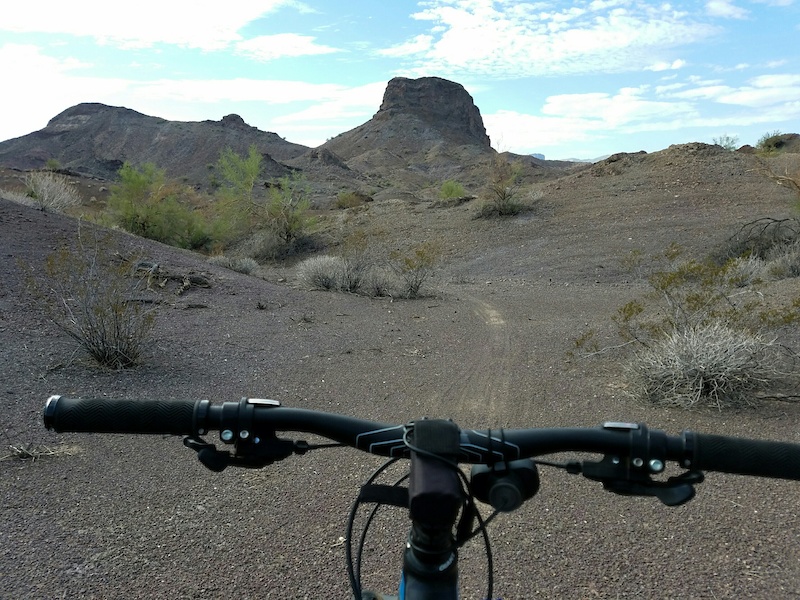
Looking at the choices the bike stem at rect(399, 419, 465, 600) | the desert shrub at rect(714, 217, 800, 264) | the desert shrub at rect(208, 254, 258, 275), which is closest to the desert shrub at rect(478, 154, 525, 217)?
the desert shrub at rect(714, 217, 800, 264)

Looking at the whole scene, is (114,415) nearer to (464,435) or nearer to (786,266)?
(464,435)

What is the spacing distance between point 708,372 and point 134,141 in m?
96.3

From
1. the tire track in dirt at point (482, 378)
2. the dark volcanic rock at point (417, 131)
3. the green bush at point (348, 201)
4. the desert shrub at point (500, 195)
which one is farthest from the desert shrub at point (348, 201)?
the dark volcanic rock at point (417, 131)

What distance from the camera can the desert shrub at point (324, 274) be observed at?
52.1ft

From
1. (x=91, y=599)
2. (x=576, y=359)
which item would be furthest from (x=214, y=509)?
(x=576, y=359)

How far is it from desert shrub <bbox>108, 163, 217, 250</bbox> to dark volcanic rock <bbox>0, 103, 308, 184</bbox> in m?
52.4

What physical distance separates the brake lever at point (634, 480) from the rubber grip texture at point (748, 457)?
0.18ft

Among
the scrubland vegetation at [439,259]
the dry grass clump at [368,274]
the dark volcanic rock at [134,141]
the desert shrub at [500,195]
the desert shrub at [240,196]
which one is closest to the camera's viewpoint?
the scrubland vegetation at [439,259]

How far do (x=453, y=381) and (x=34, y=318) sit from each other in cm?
636

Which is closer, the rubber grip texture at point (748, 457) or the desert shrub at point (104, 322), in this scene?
the rubber grip texture at point (748, 457)

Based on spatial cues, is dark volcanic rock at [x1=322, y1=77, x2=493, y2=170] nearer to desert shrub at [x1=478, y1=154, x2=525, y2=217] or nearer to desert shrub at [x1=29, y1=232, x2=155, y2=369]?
desert shrub at [x1=478, y1=154, x2=525, y2=217]

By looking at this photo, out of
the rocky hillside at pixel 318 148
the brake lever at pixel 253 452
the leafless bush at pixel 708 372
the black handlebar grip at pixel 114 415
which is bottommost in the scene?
the leafless bush at pixel 708 372

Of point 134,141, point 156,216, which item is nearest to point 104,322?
point 156,216

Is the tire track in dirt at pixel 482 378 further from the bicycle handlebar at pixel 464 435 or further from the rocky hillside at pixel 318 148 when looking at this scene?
the rocky hillside at pixel 318 148
